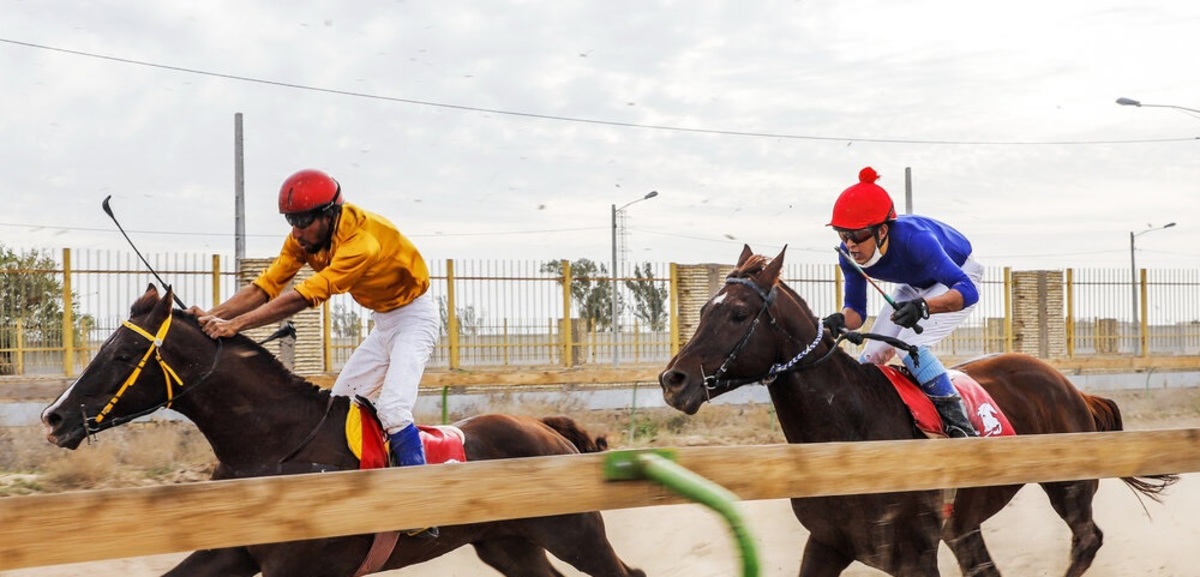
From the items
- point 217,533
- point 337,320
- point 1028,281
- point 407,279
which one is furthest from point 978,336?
point 217,533

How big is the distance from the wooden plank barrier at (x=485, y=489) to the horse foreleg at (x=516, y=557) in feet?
5.97

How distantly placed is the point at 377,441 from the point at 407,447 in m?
0.14

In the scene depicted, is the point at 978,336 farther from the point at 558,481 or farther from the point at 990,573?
the point at 558,481

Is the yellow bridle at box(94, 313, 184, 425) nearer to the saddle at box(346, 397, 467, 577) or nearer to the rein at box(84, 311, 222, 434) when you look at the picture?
the rein at box(84, 311, 222, 434)

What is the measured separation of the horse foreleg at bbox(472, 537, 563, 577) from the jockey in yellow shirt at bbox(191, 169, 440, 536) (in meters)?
0.74

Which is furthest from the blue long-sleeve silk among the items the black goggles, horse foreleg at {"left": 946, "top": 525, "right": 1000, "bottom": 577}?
the black goggles

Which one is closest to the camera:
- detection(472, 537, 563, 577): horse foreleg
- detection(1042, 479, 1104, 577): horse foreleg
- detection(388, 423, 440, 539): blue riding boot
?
detection(388, 423, 440, 539): blue riding boot

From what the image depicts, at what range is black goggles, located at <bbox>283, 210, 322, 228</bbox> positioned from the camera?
4.80 meters

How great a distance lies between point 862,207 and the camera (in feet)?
17.3

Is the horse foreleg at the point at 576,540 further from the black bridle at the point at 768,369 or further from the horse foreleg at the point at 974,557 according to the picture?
the horse foreleg at the point at 974,557

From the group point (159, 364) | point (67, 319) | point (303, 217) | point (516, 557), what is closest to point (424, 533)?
point (516, 557)

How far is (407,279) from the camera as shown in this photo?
5027mm

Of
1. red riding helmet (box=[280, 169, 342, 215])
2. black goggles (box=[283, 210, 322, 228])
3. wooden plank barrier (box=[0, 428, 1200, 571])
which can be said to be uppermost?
red riding helmet (box=[280, 169, 342, 215])

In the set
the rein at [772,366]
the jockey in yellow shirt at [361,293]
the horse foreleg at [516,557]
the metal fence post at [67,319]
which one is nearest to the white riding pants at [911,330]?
the rein at [772,366]
